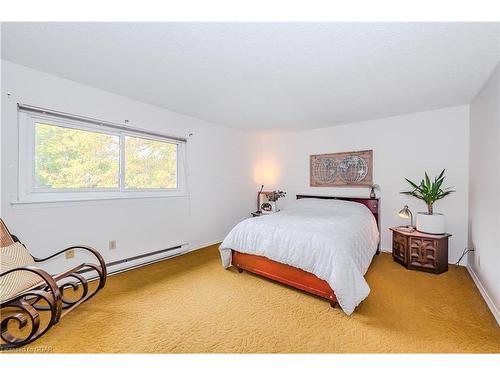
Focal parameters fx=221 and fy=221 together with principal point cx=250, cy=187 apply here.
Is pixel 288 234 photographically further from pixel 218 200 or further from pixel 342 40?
pixel 218 200

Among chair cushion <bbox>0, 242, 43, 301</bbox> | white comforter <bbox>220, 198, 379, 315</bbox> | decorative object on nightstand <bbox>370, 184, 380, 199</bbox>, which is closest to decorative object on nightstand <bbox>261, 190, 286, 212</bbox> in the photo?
white comforter <bbox>220, 198, 379, 315</bbox>

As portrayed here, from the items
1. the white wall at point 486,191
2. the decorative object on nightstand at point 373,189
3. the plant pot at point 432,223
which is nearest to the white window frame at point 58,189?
the decorative object on nightstand at point 373,189

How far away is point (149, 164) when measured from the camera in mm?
3273

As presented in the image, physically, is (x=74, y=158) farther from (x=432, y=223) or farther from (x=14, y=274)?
(x=432, y=223)

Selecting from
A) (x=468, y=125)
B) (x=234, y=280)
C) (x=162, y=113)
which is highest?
(x=162, y=113)

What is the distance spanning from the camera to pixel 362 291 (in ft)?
6.29

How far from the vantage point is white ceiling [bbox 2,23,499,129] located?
1555 mm

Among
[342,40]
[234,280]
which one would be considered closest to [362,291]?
[234,280]

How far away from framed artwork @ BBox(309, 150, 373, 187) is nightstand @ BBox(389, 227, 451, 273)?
115 cm

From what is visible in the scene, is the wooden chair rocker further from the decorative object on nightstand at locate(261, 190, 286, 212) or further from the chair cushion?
the decorative object on nightstand at locate(261, 190, 286, 212)

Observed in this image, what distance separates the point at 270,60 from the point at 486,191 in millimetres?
2562

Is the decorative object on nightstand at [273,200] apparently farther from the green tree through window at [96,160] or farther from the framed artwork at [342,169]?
the green tree through window at [96,160]
